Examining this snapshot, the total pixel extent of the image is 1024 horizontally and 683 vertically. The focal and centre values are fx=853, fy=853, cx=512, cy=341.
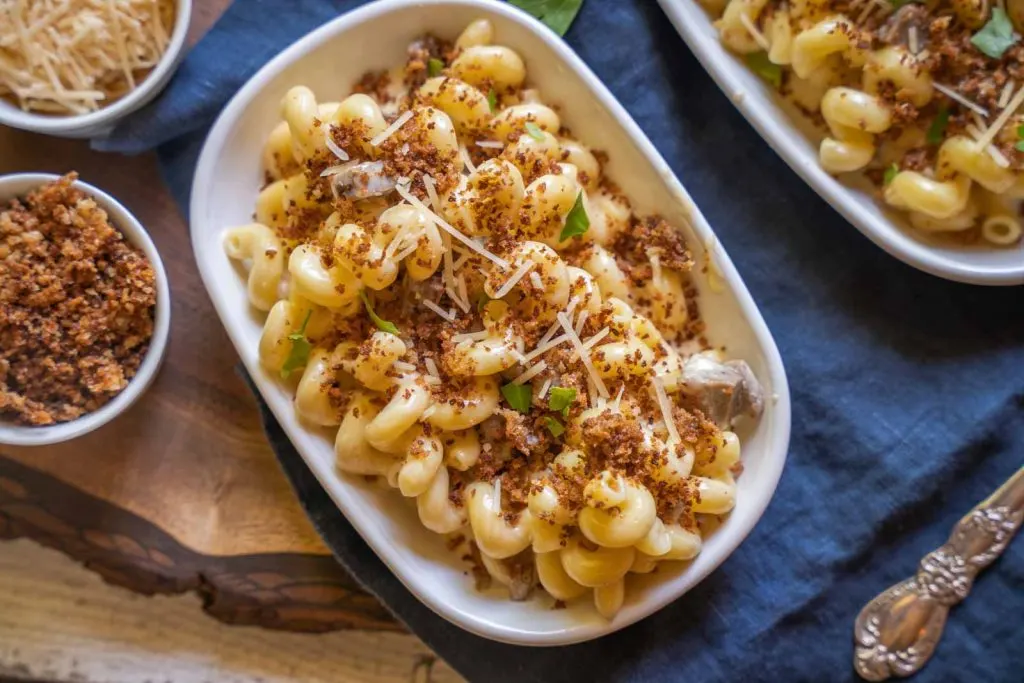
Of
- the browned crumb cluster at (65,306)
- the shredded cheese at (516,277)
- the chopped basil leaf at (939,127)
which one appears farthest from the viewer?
the chopped basil leaf at (939,127)

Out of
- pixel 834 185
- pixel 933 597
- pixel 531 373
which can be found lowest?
pixel 933 597

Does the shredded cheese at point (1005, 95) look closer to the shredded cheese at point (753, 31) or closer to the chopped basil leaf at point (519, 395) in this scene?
the shredded cheese at point (753, 31)

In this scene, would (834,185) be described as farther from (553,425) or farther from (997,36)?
(553,425)

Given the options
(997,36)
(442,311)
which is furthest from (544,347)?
(997,36)

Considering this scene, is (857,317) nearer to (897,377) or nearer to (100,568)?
(897,377)

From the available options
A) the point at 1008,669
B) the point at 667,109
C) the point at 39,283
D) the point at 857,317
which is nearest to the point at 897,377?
the point at 857,317

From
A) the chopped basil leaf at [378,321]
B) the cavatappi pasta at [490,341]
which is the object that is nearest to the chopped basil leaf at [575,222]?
the cavatappi pasta at [490,341]

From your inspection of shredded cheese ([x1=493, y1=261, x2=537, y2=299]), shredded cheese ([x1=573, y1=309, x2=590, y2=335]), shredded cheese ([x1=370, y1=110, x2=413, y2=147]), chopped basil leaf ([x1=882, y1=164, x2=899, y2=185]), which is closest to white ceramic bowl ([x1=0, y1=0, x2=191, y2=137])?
shredded cheese ([x1=370, y1=110, x2=413, y2=147])
